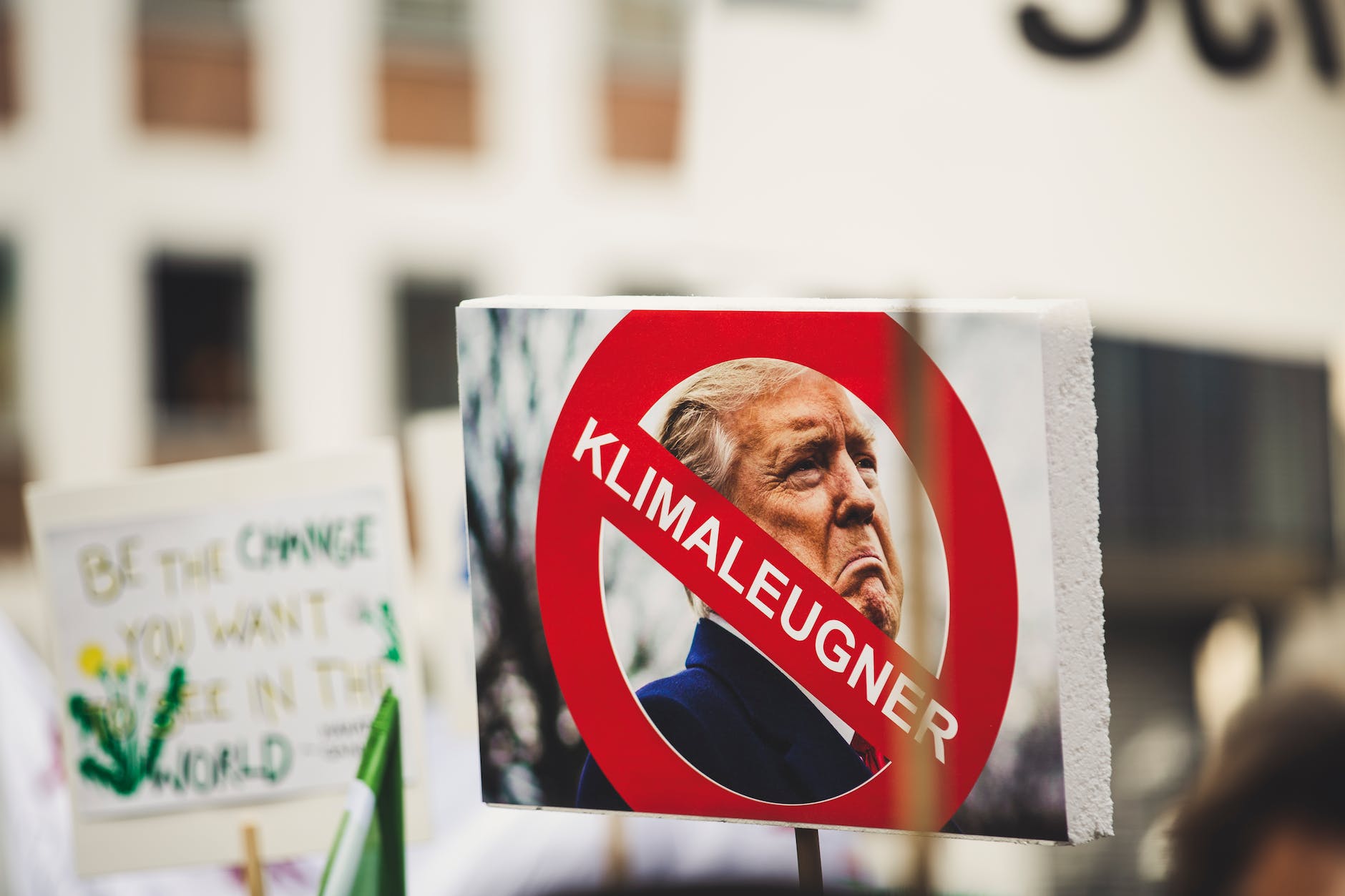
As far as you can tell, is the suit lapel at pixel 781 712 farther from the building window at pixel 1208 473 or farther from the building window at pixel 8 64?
the building window at pixel 8 64

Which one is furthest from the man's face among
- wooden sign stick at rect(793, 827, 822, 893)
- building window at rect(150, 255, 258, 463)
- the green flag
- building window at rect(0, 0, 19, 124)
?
building window at rect(0, 0, 19, 124)

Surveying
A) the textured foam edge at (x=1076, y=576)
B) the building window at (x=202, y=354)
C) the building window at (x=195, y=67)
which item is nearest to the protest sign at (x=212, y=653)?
the textured foam edge at (x=1076, y=576)

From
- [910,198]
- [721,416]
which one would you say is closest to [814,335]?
[721,416]

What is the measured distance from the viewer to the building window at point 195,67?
24.3ft

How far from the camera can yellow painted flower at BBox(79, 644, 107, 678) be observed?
84 centimetres

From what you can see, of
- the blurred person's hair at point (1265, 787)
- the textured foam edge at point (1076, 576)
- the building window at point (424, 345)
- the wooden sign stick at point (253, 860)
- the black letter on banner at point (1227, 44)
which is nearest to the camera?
the blurred person's hair at point (1265, 787)

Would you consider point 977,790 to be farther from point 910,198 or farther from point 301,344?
point 301,344

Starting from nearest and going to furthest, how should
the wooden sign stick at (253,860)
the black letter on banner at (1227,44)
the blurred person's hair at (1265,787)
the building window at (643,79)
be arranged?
the blurred person's hair at (1265,787) < the wooden sign stick at (253,860) < the black letter on banner at (1227,44) < the building window at (643,79)

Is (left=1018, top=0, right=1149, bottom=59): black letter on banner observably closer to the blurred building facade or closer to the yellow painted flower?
the yellow painted flower

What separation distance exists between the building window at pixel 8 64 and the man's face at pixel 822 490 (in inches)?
315

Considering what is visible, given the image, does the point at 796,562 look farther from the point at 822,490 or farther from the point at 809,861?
the point at 809,861

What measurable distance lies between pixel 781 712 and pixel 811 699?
2 centimetres

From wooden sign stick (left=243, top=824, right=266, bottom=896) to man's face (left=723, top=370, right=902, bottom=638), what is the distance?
0.45m

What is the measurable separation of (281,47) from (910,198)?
7.24 metres
